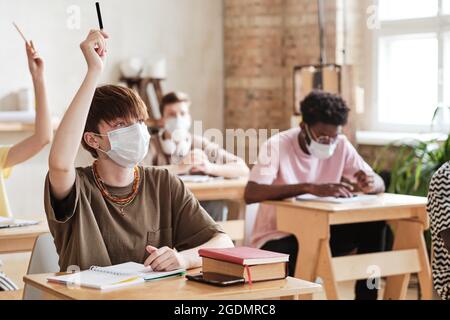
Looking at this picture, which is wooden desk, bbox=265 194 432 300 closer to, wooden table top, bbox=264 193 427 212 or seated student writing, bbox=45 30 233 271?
wooden table top, bbox=264 193 427 212

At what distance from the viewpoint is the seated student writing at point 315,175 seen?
416 centimetres

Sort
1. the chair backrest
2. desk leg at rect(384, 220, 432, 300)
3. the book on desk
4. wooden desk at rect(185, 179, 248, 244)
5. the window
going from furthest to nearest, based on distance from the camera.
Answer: the window → wooden desk at rect(185, 179, 248, 244) → desk leg at rect(384, 220, 432, 300) → the book on desk → the chair backrest

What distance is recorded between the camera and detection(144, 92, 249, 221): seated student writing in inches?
203

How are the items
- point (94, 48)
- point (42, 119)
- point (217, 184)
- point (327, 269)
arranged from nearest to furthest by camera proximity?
point (94, 48) → point (42, 119) → point (327, 269) → point (217, 184)

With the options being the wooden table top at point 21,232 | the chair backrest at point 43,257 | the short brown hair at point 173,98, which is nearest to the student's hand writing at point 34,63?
the wooden table top at point 21,232

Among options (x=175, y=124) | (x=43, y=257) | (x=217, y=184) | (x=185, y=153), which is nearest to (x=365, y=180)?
(x=217, y=184)

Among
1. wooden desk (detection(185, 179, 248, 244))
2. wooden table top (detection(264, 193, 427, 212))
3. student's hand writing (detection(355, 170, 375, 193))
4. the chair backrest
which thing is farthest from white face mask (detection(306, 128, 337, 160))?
the chair backrest

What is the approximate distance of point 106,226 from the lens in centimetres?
242

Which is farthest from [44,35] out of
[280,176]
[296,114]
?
[280,176]

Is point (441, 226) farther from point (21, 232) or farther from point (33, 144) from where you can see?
point (33, 144)

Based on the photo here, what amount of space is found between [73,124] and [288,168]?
7.23ft

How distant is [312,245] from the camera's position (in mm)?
3969

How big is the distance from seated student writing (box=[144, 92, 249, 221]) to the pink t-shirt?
87 centimetres
